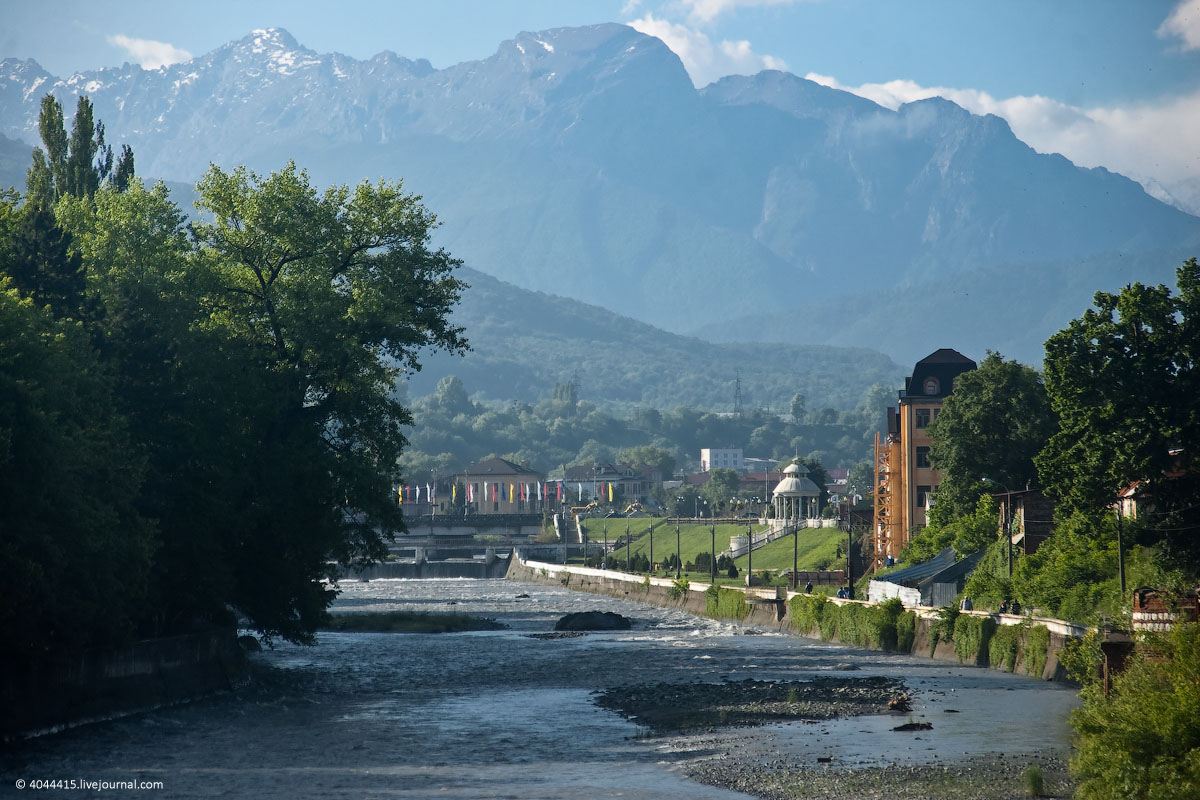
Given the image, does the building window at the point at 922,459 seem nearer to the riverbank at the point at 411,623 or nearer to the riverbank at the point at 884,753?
the riverbank at the point at 411,623

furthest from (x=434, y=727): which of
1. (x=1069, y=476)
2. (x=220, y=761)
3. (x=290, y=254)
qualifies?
(x=1069, y=476)

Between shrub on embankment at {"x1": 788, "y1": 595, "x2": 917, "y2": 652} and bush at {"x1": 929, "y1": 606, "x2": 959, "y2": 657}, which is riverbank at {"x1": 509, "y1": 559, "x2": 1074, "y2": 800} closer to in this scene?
bush at {"x1": 929, "y1": 606, "x2": 959, "y2": 657}

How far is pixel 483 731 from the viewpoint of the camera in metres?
46.3

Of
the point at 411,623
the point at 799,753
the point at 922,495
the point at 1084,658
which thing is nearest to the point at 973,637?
the point at 1084,658

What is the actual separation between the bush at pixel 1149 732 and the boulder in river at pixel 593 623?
7046 cm

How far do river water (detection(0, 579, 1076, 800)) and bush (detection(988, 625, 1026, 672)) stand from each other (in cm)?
152

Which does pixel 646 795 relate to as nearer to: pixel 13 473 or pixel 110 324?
pixel 13 473

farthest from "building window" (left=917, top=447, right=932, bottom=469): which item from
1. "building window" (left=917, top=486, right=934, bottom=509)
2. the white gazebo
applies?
the white gazebo

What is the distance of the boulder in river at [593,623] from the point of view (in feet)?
329

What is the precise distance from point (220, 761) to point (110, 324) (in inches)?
833

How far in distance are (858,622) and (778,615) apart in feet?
52.6

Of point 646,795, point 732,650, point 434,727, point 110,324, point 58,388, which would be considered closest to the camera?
point 646,795

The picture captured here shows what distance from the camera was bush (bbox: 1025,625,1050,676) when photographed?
5838 cm

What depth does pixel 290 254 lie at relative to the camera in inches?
2421
